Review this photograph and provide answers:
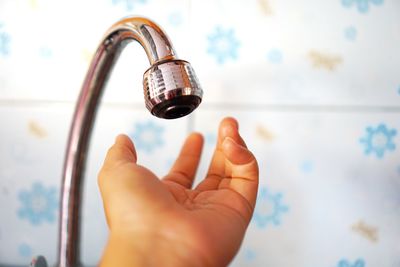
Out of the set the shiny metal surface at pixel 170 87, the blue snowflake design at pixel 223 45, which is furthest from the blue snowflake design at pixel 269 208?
the shiny metal surface at pixel 170 87

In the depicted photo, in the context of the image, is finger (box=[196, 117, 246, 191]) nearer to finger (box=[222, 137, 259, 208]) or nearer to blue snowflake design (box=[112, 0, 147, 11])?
finger (box=[222, 137, 259, 208])

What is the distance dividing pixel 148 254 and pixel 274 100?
14.7 inches

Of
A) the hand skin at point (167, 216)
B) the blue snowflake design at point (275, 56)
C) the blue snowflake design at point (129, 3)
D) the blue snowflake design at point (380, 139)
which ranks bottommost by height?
the hand skin at point (167, 216)

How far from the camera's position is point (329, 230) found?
2.05ft

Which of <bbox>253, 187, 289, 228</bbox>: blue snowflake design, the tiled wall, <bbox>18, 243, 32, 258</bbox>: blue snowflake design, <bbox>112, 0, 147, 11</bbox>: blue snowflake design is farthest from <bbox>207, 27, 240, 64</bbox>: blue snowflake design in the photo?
<bbox>18, 243, 32, 258</bbox>: blue snowflake design

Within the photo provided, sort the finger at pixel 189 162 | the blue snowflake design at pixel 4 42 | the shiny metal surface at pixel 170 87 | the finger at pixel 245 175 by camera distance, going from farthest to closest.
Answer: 1. the blue snowflake design at pixel 4 42
2. the finger at pixel 189 162
3. the finger at pixel 245 175
4. the shiny metal surface at pixel 170 87

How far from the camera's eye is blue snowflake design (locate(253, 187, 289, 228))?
0.63 metres

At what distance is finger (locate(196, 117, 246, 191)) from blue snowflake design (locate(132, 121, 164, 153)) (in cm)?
16

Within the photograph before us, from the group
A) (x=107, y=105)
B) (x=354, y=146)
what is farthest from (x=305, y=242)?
(x=107, y=105)

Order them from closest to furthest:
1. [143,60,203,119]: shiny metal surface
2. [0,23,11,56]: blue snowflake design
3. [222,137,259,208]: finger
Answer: [143,60,203,119]: shiny metal surface, [222,137,259,208]: finger, [0,23,11,56]: blue snowflake design

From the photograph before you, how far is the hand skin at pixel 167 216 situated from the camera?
33cm

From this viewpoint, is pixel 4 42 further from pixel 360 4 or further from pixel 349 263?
pixel 349 263

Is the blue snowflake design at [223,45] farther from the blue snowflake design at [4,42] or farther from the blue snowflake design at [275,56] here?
the blue snowflake design at [4,42]

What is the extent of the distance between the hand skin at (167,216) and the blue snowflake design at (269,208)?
211mm
